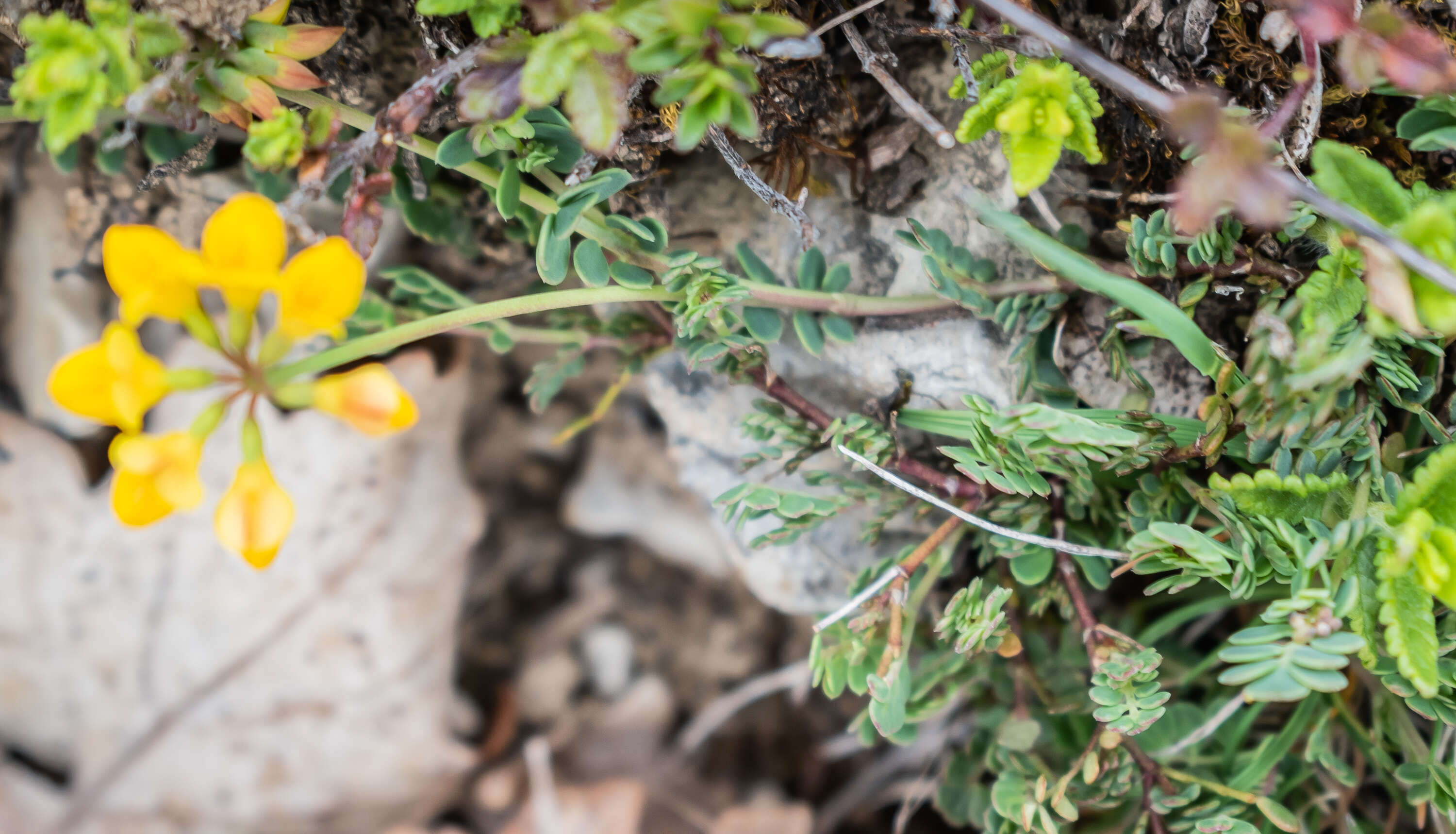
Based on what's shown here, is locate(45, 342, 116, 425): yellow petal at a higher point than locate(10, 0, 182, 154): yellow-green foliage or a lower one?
lower

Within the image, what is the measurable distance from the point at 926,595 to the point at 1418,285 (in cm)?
100

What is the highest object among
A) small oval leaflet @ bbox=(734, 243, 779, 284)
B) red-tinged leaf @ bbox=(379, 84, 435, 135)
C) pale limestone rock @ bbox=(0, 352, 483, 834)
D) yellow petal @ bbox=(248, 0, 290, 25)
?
yellow petal @ bbox=(248, 0, 290, 25)

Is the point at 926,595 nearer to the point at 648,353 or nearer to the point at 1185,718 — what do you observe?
the point at 1185,718

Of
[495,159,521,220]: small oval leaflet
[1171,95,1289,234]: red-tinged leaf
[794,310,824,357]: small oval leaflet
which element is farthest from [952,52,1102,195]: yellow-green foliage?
[495,159,521,220]: small oval leaflet

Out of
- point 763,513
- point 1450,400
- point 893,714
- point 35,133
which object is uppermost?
point 35,133

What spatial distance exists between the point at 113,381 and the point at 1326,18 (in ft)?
4.99

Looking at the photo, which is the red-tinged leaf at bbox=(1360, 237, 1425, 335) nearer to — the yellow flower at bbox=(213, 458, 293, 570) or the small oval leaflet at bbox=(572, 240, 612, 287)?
the small oval leaflet at bbox=(572, 240, 612, 287)

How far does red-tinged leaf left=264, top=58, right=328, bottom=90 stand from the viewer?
119 centimetres

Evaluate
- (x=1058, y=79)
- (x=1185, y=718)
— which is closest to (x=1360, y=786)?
(x=1185, y=718)

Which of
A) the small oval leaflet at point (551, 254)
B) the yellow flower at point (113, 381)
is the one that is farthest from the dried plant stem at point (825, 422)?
the yellow flower at point (113, 381)

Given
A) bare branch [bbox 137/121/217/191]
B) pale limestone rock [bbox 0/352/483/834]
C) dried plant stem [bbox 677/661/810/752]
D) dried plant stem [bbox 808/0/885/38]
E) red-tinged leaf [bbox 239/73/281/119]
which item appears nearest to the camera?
red-tinged leaf [bbox 239/73/281/119]

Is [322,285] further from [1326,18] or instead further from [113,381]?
[1326,18]

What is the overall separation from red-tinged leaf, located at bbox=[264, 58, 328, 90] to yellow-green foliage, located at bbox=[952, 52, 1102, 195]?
0.93 metres

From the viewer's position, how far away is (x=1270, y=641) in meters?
1.17
